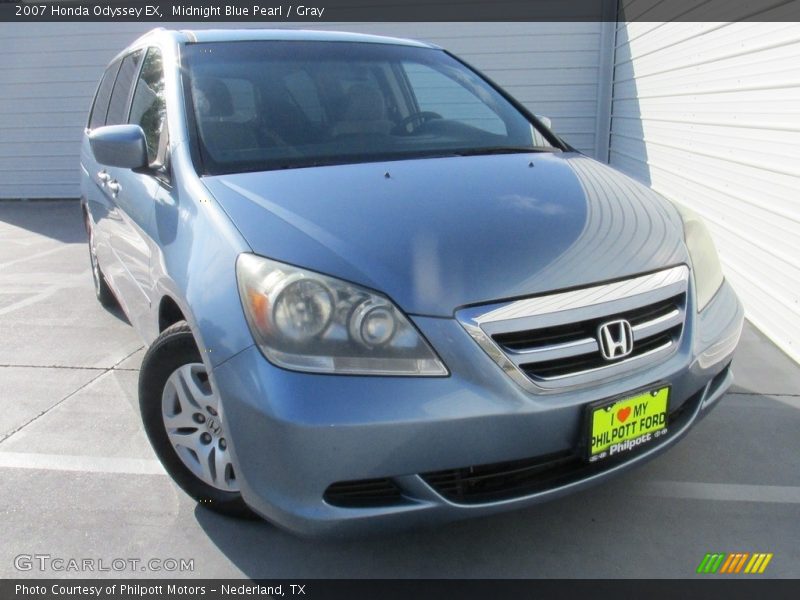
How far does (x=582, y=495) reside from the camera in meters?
2.51

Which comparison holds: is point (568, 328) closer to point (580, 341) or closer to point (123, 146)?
point (580, 341)

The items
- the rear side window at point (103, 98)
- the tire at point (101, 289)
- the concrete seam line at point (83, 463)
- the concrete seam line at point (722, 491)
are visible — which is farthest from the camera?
the tire at point (101, 289)

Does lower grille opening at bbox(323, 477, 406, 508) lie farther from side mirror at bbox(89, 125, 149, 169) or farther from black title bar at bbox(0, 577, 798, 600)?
side mirror at bbox(89, 125, 149, 169)

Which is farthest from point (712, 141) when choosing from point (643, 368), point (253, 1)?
point (253, 1)

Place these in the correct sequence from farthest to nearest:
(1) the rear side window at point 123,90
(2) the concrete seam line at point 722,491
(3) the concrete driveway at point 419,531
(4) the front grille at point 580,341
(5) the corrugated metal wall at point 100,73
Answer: (5) the corrugated metal wall at point 100,73 → (1) the rear side window at point 123,90 → (2) the concrete seam line at point 722,491 → (3) the concrete driveway at point 419,531 → (4) the front grille at point 580,341

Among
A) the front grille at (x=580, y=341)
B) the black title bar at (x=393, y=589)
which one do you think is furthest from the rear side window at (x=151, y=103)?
the front grille at (x=580, y=341)

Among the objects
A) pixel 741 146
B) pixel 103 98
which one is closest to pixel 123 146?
pixel 103 98

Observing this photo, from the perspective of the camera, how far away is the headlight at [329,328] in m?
1.81

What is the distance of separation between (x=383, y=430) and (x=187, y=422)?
0.90 metres

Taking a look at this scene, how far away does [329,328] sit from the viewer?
1.84m

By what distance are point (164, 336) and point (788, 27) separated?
3.51 meters

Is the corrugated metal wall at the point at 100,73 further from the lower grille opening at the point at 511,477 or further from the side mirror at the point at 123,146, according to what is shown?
the lower grille opening at the point at 511,477

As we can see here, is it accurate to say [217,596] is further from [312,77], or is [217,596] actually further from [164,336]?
[312,77]

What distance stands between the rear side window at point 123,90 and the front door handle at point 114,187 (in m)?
0.41
